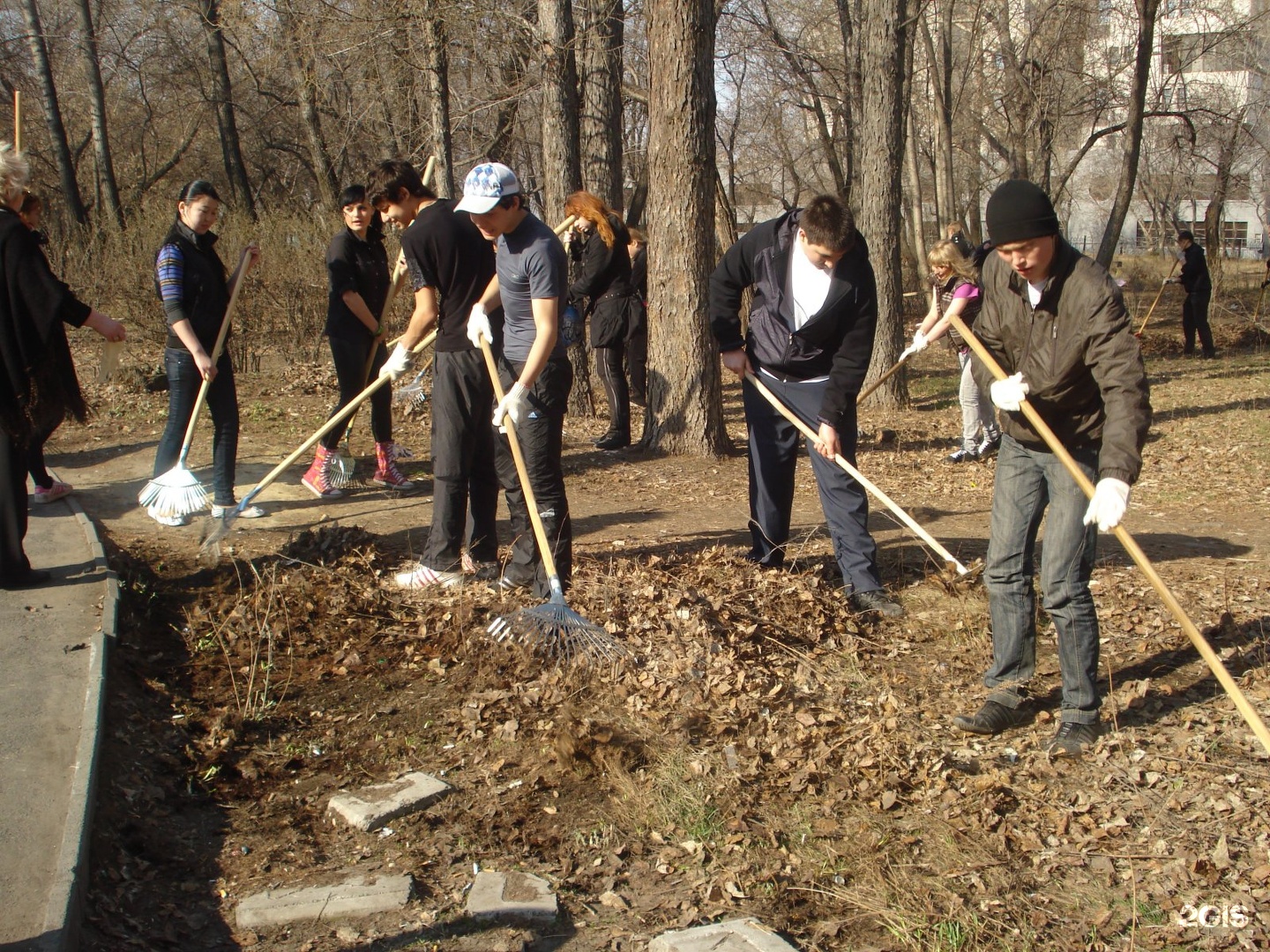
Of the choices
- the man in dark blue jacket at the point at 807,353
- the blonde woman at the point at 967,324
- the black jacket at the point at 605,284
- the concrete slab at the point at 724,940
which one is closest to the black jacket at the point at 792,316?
the man in dark blue jacket at the point at 807,353

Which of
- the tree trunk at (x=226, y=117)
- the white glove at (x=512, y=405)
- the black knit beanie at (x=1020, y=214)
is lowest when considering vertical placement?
the white glove at (x=512, y=405)

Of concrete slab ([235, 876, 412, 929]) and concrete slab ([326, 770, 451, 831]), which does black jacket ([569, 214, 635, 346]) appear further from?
concrete slab ([235, 876, 412, 929])

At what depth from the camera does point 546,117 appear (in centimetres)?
1057

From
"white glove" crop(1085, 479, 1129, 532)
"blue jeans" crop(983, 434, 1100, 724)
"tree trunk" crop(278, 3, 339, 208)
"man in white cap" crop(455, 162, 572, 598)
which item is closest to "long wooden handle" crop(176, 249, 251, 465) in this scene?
"man in white cap" crop(455, 162, 572, 598)

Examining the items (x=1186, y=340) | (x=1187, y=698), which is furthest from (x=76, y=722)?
(x=1186, y=340)

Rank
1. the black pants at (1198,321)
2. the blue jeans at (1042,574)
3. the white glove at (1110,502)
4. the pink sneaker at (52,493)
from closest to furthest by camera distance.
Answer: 1. the white glove at (1110,502)
2. the blue jeans at (1042,574)
3. the pink sneaker at (52,493)
4. the black pants at (1198,321)

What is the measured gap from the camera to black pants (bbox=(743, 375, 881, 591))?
5430mm

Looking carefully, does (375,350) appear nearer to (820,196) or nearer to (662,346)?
(662,346)

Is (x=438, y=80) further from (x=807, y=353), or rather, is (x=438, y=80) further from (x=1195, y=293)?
(x=1195, y=293)

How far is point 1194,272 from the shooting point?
17.7m

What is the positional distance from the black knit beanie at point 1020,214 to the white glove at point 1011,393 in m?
0.50

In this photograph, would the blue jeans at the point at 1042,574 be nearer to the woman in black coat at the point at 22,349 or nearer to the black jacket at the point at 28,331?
the black jacket at the point at 28,331

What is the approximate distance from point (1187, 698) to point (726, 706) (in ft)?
6.36

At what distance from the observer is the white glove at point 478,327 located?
16.7 ft
